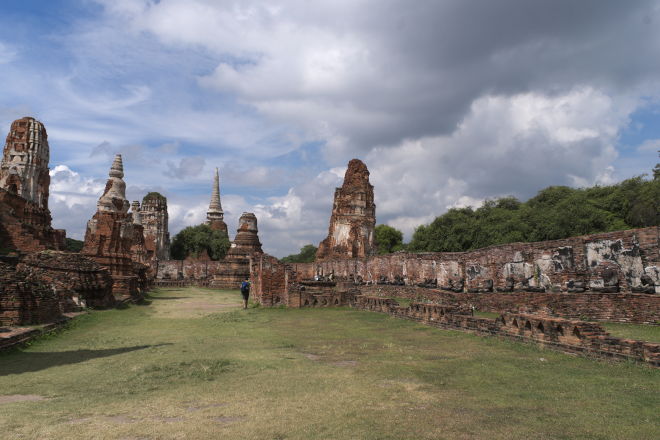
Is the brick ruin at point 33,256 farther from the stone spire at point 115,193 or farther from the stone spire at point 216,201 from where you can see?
the stone spire at point 216,201

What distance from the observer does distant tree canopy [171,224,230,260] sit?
5684 cm

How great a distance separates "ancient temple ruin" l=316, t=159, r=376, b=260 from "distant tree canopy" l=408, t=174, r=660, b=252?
379 inches

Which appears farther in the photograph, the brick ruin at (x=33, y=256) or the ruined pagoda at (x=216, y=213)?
the ruined pagoda at (x=216, y=213)

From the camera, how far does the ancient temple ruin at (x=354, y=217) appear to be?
33844mm

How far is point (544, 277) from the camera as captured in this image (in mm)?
10656

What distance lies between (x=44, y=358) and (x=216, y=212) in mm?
62357

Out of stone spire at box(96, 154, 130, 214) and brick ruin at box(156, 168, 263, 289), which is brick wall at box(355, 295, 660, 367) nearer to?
brick ruin at box(156, 168, 263, 289)

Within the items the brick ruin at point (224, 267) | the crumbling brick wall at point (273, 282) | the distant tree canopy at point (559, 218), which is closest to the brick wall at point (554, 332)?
the crumbling brick wall at point (273, 282)

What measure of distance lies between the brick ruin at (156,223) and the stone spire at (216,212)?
13698 mm

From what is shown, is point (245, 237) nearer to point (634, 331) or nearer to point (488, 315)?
point (488, 315)

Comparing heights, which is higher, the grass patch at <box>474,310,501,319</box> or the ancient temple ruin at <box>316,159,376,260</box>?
the ancient temple ruin at <box>316,159,376,260</box>

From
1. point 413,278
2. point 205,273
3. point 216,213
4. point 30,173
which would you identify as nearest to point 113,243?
point 30,173

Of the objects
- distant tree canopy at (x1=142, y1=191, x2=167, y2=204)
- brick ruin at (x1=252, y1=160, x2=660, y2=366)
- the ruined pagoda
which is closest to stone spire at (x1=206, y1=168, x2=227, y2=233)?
the ruined pagoda

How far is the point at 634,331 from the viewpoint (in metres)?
7.43
